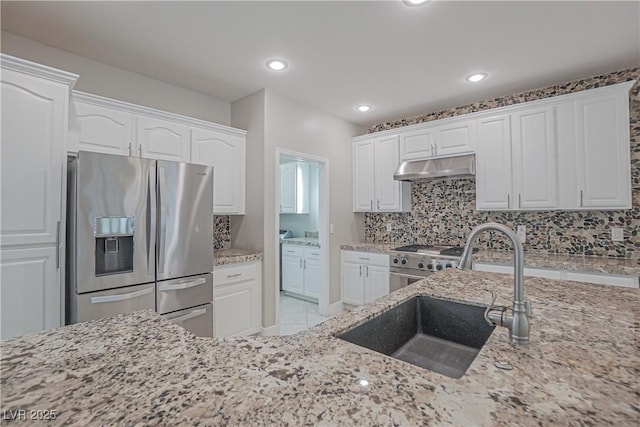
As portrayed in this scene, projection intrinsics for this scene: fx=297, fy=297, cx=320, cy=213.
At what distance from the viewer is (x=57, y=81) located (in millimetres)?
1952

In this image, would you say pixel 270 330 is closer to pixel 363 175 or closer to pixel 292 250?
pixel 292 250

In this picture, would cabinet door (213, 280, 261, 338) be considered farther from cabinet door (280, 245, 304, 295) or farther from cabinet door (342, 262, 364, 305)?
cabinet door (280, 245, 304, 295)

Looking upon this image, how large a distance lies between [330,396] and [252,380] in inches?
7.1

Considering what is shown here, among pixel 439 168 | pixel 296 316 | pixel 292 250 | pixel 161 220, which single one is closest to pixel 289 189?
pixel 292 250

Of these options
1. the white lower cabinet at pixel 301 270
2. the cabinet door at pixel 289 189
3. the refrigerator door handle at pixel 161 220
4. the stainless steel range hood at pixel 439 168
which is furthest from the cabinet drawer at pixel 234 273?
the cabinet door at pixel 289 189

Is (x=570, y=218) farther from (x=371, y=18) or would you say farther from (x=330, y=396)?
(x=330, y=396)

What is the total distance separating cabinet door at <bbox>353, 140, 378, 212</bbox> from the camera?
409 cm

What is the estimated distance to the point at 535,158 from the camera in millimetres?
2912

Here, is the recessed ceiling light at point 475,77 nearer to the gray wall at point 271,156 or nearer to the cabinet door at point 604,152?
the cabinet door at point 604,152

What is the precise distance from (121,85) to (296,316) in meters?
3.18

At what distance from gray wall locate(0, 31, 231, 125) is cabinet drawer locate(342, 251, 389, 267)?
7.40ft

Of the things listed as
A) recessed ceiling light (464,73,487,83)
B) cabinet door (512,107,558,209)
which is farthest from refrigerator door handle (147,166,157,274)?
cabinet door (512,107,558,209)

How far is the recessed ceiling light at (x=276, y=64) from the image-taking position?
2572 millimetres

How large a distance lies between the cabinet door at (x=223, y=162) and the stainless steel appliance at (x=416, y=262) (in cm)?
187
